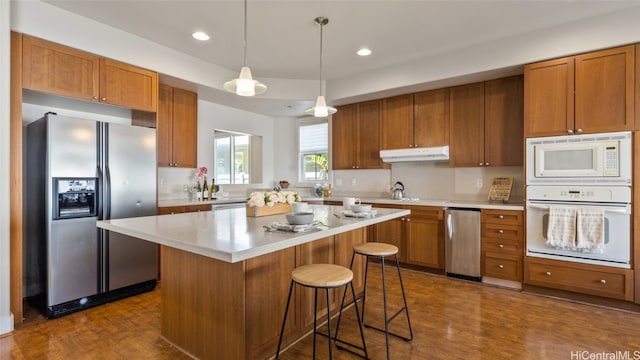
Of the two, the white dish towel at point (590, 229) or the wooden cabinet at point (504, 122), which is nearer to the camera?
the white dish towel at point (590, 229)

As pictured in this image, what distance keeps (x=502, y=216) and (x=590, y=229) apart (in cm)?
74

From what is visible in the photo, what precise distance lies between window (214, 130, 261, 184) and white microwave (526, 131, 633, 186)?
4241mm

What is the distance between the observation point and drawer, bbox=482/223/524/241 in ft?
10.9

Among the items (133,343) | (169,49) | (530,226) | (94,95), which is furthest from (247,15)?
(530,226)

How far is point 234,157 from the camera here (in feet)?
18.2

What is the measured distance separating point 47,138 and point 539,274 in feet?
15.6

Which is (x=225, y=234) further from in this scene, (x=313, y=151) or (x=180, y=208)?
(x=313, y=151)

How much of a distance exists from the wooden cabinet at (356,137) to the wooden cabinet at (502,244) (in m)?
1.67

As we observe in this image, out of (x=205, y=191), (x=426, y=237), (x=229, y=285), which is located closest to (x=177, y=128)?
(x=205, y=191)

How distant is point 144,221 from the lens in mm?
2020

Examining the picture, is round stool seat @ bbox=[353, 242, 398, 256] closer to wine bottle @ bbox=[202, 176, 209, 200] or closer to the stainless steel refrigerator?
the stainless steel refrigerator

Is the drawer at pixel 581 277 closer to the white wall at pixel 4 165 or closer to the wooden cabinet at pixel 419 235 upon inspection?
the wooden cabinet at pixel 419 235

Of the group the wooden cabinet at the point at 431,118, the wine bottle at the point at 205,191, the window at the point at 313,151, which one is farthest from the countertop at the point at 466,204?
the wine bottle at the point at 205,191

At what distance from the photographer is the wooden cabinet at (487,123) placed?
361cm
